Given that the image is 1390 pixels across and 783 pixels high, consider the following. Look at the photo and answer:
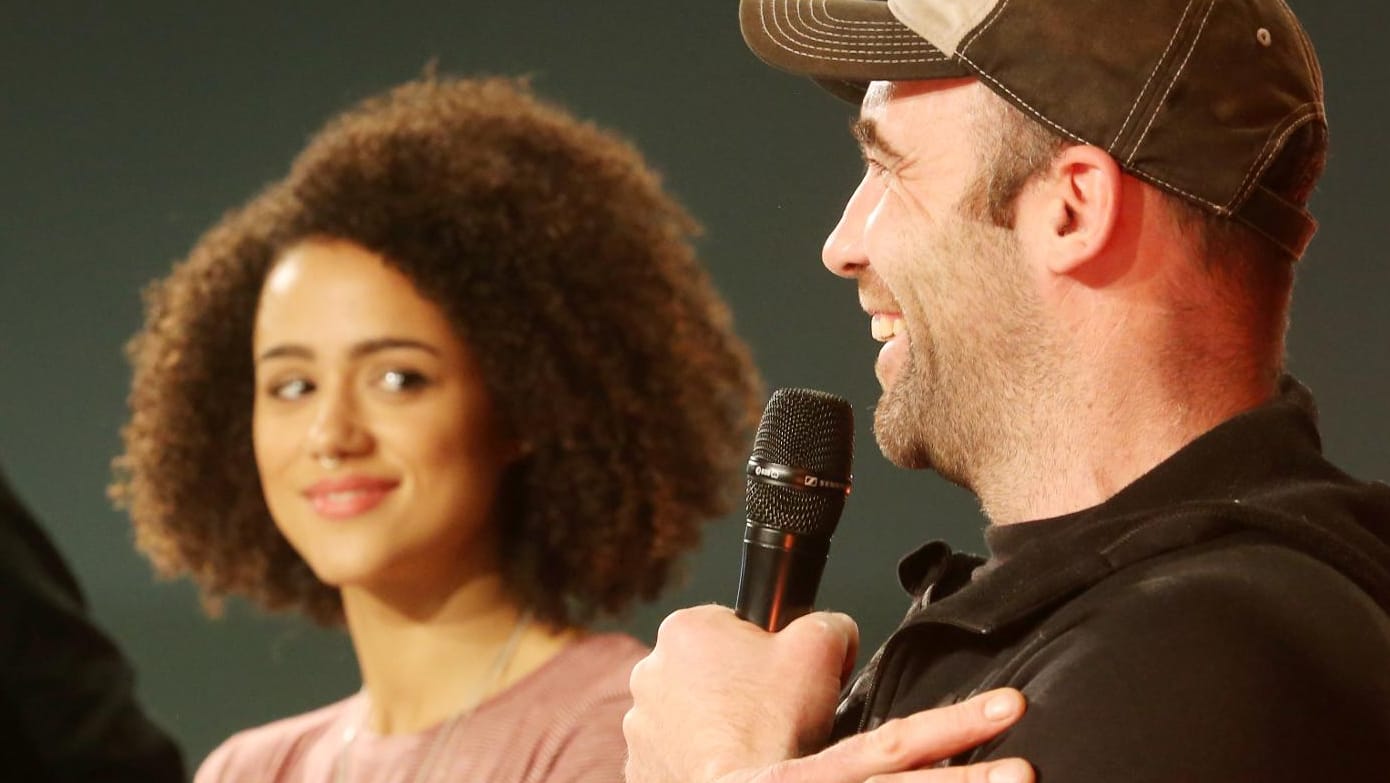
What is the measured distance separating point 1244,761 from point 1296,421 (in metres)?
0.30

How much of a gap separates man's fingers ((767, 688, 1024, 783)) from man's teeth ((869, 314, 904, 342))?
13.8 inches

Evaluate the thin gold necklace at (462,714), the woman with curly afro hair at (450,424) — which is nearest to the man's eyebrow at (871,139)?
the woman with curly afro hair at (450,424)

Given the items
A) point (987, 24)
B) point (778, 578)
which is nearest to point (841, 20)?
point (987, 24)

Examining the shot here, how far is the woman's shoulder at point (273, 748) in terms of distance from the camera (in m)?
1.65

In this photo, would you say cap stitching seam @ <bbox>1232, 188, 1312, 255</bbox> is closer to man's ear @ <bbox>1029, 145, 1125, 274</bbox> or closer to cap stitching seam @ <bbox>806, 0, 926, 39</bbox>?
man's ear @ <bbox>1029, 145, 1125, 274</bbox>

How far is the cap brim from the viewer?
1.09 metres

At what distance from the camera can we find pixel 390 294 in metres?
1.59

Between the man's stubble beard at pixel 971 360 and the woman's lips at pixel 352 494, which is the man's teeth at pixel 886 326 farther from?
the woman's lips at pixel 352 494

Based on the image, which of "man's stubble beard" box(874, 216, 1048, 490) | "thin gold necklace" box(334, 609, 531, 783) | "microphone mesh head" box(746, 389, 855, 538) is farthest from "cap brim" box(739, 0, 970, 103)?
"thin gold necklace" box(334, 609, 531, 783)

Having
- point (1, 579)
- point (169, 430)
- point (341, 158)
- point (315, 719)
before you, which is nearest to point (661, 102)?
point (341, 158)

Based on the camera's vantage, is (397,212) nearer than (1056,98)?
No

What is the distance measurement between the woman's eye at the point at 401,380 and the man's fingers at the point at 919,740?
801 millimetres

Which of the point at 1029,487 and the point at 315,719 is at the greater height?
the point at 1029,487

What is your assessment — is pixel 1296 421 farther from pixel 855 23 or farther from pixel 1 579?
pixel 1 579
